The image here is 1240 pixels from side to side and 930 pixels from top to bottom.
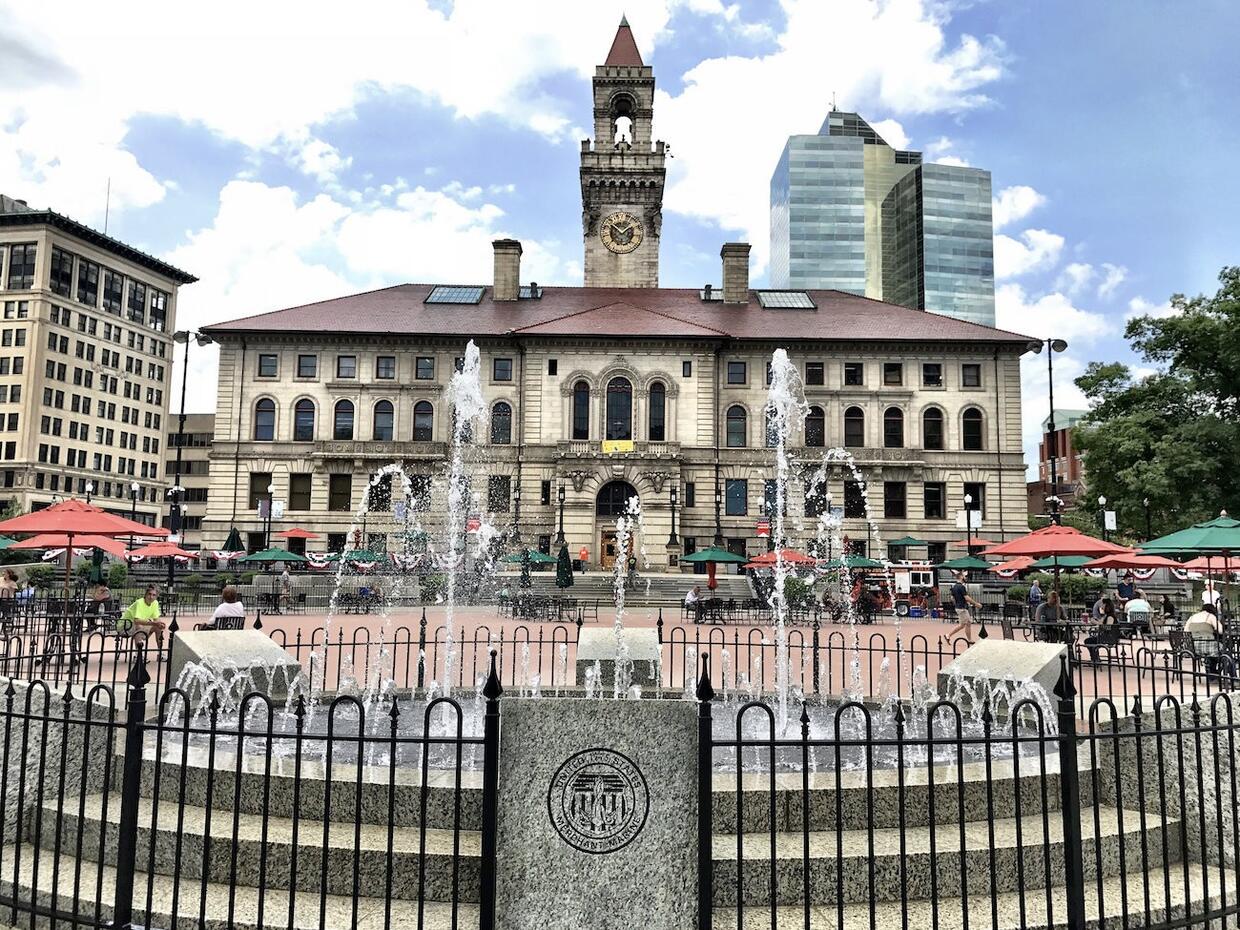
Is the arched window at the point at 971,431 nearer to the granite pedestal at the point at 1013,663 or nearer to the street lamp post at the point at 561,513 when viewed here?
the street lamp post at the point at 561,513

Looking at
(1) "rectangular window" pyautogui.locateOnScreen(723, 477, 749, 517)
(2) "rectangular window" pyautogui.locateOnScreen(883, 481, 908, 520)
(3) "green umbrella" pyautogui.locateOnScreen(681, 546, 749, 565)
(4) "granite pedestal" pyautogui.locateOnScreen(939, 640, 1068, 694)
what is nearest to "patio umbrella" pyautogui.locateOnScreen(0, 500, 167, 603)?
(4) "granite pedestal" pyautogui.locateOnScreen(939, 640, 1068, 694)

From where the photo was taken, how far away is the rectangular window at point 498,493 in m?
47.7

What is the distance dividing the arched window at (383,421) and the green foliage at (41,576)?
17.9 m

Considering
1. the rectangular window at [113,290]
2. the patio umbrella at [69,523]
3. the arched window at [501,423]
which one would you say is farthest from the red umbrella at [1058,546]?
the rectangular window at [113,290]

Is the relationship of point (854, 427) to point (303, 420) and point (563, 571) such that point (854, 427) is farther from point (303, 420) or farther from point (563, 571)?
point (303, 420)

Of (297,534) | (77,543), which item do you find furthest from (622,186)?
(77,543)

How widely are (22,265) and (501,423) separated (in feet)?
207

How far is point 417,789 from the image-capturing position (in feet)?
18.6

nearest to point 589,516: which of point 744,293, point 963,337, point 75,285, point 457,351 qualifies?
point 457,351

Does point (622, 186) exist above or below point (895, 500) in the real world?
above

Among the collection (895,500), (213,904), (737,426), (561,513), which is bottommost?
(213,904)

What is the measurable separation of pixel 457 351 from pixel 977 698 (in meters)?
43.4

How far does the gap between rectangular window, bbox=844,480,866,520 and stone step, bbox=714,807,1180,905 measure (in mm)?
44461

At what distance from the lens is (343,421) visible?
164ft
